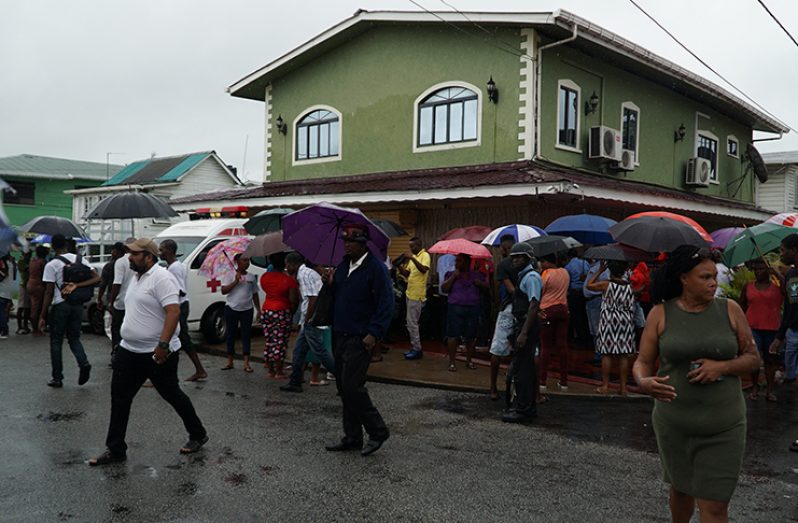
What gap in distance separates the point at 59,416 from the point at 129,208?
558 cm

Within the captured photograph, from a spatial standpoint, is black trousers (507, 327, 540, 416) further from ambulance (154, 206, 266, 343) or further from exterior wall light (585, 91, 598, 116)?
exterior wall light (585, 91, 598, 116)

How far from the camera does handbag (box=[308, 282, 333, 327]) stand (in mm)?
6520

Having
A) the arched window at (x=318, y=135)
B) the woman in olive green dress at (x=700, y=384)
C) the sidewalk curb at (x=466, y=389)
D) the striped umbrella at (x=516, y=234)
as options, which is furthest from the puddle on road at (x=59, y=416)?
the arched window at (x=318, y=135)

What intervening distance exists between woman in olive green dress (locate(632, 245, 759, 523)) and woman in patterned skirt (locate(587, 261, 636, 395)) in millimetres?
5010

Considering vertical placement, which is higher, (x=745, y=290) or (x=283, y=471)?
(x=745, y=290)

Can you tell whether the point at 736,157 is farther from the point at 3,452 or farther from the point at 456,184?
the point at 3,452

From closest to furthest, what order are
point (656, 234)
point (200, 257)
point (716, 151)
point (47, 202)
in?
point (656, 234), point (200, 257), point (716, 151), point (47, 202)

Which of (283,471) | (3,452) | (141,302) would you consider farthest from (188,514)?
(3,452)

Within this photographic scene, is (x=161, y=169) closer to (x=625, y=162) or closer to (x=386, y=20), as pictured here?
(x=386, y=20)

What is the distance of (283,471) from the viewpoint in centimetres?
573

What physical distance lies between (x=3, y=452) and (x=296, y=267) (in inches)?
168

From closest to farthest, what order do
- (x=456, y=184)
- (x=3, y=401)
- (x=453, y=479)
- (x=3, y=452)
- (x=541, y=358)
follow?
(x=453, y=479)
(x=3, y=452)
(x=3, y=401)
(x=541, y=358)
(x=456, y=184)

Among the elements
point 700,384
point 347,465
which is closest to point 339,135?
point 347,465

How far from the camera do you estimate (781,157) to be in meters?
27.4
